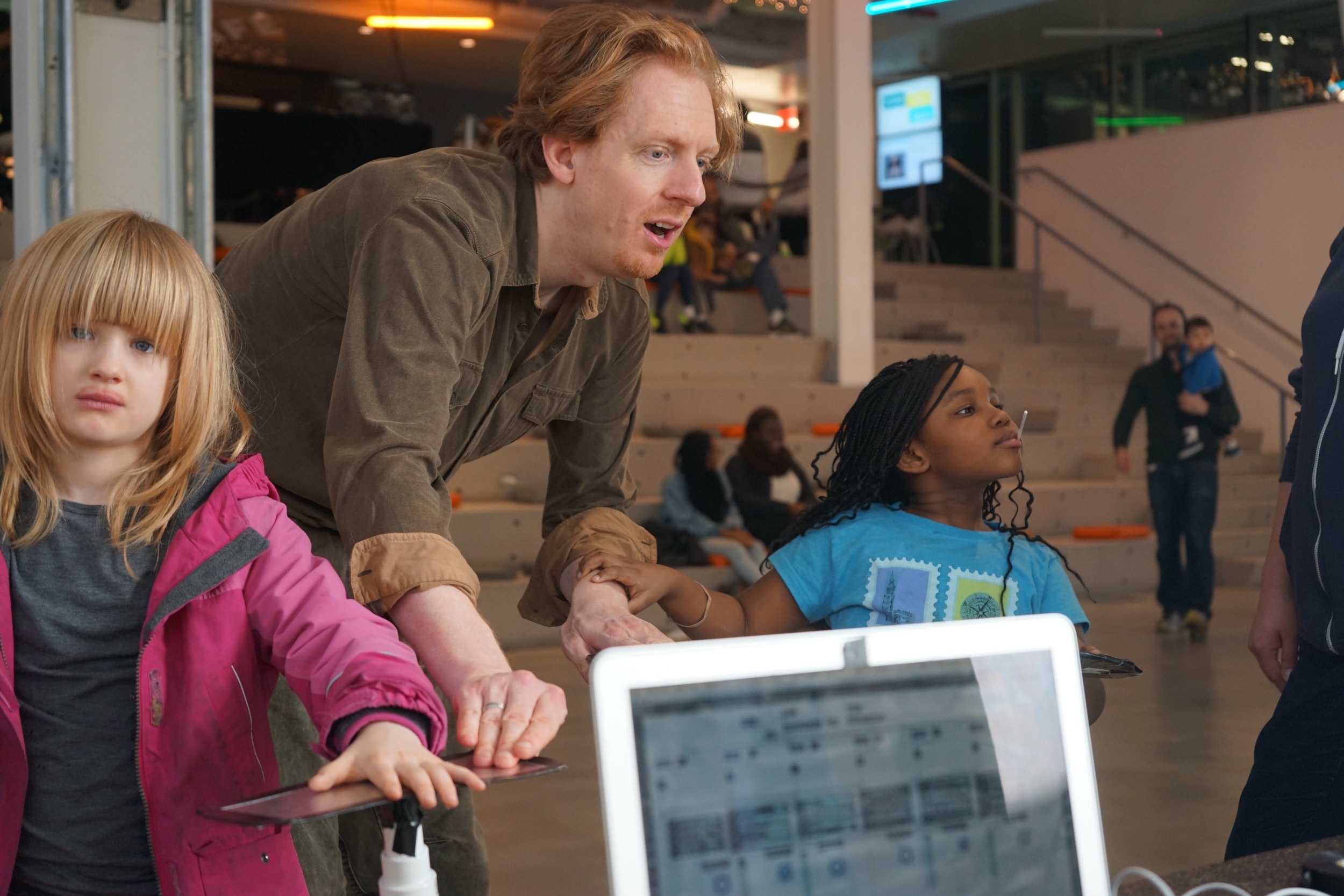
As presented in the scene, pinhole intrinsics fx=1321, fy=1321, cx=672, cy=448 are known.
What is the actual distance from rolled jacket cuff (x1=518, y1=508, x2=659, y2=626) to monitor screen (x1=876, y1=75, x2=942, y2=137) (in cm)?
1197

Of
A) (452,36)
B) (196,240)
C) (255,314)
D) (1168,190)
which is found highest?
(452,36)

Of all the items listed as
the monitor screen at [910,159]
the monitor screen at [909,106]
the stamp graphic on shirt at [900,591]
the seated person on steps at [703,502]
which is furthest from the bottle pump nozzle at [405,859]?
the monitor screen at [909,106]

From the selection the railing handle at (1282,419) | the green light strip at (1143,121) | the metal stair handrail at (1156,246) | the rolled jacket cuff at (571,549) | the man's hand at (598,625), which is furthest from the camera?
the green light strip at (1143,121)

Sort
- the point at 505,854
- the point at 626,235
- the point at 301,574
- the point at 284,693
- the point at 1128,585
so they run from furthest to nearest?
1. the point at 1128,585
2. the point at 505,854
3. the point at 284,693
4. the point at 626,235
5. the point at 301,574

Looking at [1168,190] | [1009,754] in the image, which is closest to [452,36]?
[1168,190]

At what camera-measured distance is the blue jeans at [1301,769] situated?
4.15 ft

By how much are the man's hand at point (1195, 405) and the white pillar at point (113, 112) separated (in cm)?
499

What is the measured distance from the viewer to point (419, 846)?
0.72 meters

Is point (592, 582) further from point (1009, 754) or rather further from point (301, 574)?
point (1009, 754)

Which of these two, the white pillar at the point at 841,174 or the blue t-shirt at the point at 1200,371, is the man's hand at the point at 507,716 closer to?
the blue t-shirt at the point at 1200,371

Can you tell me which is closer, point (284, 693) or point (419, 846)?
point (419, 846)

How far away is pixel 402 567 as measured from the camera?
103 centimetres

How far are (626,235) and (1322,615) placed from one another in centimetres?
79

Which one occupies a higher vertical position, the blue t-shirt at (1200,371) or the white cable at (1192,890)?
the blue t-shirt at (1200,371)
